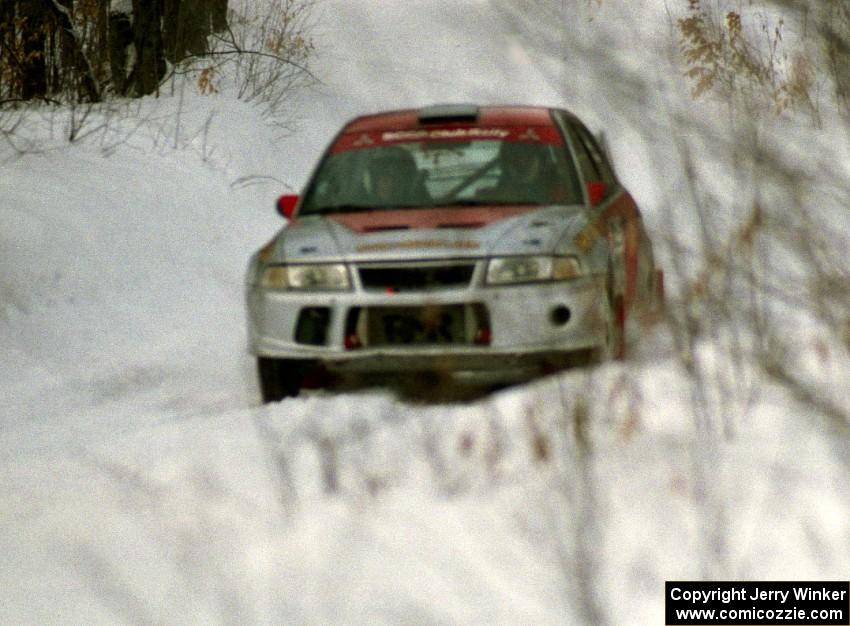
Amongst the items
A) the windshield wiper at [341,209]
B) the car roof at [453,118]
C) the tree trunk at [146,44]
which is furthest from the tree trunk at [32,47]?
the windshield wiper at [341,209]

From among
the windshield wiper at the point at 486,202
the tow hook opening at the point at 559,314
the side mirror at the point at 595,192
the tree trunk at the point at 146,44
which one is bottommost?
the tree trunk at the point at 146,44

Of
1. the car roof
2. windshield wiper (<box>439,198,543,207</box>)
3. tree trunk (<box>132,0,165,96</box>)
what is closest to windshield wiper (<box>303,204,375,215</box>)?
windshield wiper (<box>439,198,543,207</box>)

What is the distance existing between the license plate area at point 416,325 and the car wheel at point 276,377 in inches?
22.1

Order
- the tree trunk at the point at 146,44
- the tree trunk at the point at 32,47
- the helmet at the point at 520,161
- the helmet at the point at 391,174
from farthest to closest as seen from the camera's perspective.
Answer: the tree trunk at the point at 146,44, the tree trunk at the point at 32,47, the helmet at the point at 520,161, the helmet at the point at 391,174

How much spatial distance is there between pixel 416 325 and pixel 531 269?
0.56m

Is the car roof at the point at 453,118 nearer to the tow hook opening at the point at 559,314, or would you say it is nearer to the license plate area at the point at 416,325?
the license plate area at the point at 416,325

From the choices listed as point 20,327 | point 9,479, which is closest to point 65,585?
point 9,479

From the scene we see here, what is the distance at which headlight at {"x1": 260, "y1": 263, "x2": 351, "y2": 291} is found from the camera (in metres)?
7.78

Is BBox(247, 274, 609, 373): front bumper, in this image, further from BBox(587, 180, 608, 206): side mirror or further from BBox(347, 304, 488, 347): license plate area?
BBox(587, 180, 608, 206): side mirror

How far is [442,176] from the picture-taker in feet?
29.6

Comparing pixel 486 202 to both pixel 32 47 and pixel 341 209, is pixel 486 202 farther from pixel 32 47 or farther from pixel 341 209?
pixel 32 47

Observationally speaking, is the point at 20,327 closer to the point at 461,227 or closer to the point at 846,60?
the point at 461,227

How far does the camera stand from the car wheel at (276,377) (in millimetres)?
8086

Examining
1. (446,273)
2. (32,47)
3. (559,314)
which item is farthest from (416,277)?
(32,47)
